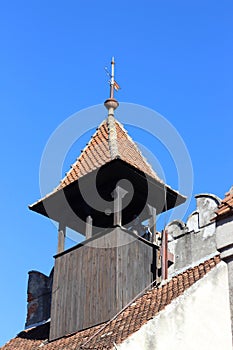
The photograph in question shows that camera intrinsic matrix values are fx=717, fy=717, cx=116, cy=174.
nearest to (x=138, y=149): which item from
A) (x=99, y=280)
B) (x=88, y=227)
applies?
(x=88, y=227)

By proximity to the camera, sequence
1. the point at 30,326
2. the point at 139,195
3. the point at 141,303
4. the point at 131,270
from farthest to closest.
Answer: the point at 30,326 < the point at 139,195 < the point at 131,270 < the point at 141,303

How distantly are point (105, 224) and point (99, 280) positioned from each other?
6.44 feet

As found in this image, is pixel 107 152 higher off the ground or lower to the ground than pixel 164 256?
higher

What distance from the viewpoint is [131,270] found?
46.5 ft

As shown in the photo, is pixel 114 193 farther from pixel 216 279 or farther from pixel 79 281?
pixel 216 279

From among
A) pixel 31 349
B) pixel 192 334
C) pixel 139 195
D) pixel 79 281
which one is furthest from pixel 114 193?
pixel 192 334

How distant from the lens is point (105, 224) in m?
15.8

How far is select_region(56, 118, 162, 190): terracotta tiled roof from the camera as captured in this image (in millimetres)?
14959

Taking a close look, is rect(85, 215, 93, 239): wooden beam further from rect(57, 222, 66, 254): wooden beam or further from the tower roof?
rect(57, 222, 66, 254): wooden beam

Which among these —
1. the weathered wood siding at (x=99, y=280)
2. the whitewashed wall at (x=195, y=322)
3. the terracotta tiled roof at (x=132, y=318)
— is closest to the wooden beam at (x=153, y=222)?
the weathered wood siding at (x=99, y=280)

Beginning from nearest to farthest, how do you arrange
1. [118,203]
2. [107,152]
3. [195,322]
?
[195,322] < [118,203] < [107,152]

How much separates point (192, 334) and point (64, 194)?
18.4 ft

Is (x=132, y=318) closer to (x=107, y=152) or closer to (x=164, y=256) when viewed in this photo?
(x=164, y=256)

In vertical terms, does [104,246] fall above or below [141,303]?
above
